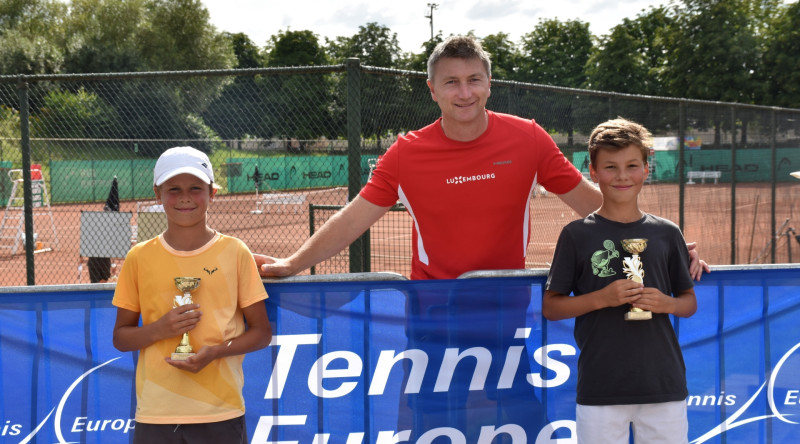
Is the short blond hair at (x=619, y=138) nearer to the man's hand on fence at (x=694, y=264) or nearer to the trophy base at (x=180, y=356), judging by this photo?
the man's hand on fence at (x=694, y=264)

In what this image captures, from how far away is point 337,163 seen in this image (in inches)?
842

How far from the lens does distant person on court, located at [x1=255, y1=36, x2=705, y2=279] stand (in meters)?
3.06

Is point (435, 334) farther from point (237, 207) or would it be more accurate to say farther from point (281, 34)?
point (281, 34)

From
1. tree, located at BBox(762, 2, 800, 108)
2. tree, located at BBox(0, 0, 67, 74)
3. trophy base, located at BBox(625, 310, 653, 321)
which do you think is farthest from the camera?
tree, located at BBox(762, 2, 800, 108)

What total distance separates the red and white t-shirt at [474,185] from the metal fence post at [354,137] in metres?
2.38

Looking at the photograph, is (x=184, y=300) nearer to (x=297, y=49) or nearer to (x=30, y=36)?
(x=30, y=36)

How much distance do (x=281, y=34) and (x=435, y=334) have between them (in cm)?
9391

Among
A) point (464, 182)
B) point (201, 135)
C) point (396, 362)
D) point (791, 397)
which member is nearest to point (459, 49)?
point (464, 182)

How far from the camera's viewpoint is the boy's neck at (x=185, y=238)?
2750 millimetres

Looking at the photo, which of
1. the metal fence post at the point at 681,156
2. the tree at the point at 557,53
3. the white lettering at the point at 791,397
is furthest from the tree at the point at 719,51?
the white lettering at the point at 791,397

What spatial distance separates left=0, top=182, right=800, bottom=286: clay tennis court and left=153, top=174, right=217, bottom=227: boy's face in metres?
6.20

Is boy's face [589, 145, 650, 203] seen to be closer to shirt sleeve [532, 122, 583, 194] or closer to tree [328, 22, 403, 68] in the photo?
shirt sleeve [532, 122, 583, 194]

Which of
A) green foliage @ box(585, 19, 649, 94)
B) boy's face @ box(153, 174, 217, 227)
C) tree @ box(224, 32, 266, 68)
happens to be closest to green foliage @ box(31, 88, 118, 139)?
boy's face @ box(153, 174, 217, 227)

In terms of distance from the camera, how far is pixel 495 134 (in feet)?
10.3
